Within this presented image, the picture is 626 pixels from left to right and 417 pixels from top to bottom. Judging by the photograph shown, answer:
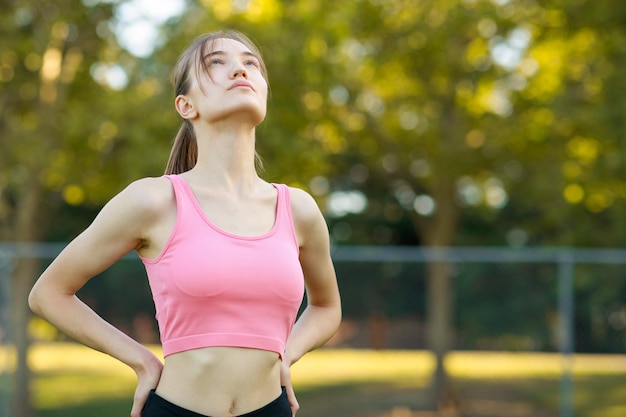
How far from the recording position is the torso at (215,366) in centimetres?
218

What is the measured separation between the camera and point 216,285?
2.13m

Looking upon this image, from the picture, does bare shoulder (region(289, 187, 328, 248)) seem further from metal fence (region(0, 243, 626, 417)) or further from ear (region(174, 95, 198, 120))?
metal fence (region(0, 243, 626, 417))

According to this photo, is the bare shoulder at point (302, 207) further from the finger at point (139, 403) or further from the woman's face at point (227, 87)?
the finger at point (139, 403)

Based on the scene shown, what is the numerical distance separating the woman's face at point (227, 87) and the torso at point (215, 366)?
0.19 m

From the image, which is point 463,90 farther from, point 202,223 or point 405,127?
point 202,223

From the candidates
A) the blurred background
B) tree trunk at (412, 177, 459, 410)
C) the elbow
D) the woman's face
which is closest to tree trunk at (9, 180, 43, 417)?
the blurred background

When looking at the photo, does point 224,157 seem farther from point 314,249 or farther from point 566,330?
point 566,330

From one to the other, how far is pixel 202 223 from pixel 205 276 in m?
0.13

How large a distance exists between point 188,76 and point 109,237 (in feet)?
1.41

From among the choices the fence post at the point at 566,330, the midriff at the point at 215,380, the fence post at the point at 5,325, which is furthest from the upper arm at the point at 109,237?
the fence post at the point at 566,330

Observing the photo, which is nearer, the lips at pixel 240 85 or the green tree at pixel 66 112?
the lips at pixel 240 85

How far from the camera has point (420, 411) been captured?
11.3m

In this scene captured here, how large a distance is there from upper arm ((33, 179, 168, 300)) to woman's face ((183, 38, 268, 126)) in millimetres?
219

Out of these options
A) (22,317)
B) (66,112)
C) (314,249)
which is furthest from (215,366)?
(66,112)
